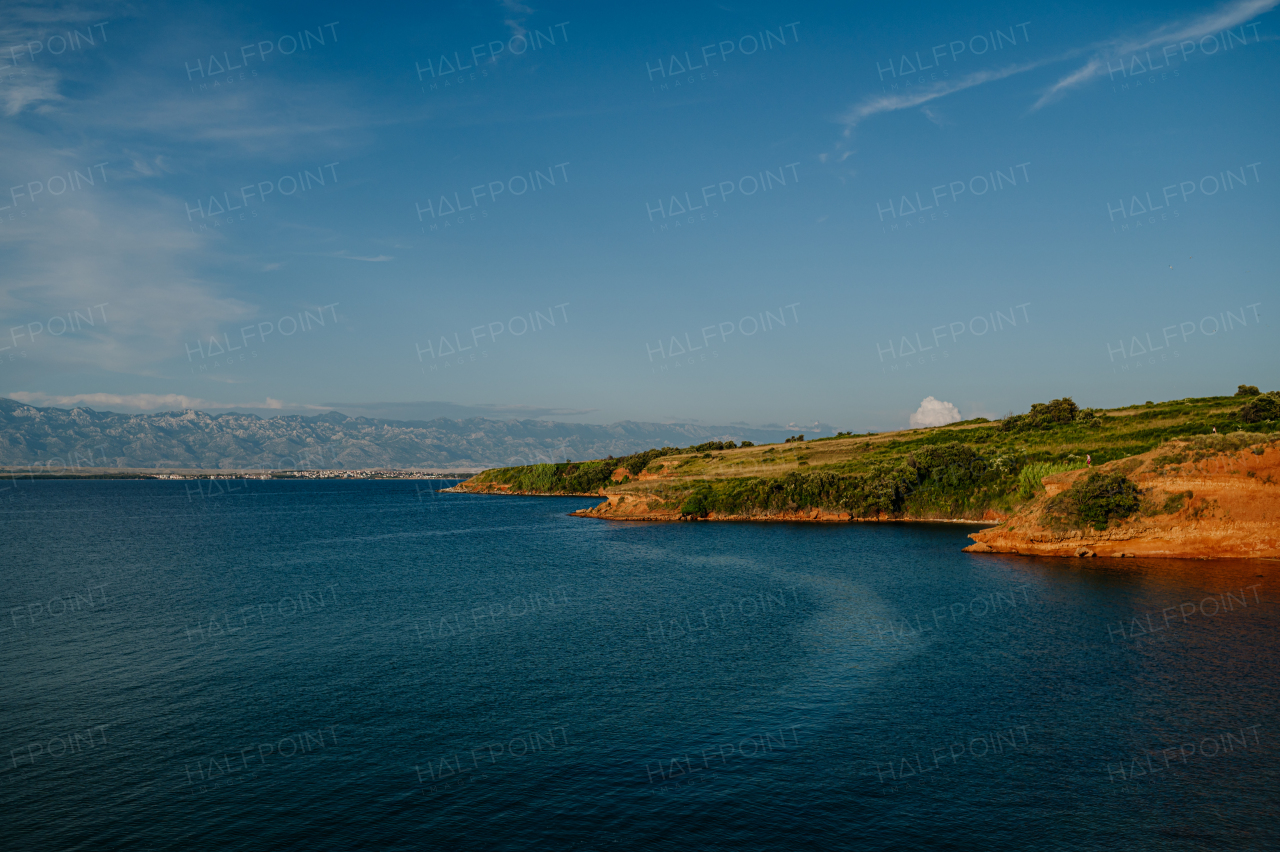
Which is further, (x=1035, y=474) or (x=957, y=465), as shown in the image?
(x=957, y=465)

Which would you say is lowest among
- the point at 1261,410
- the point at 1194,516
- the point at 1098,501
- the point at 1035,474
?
the point at 1194,516

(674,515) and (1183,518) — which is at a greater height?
(674,515)

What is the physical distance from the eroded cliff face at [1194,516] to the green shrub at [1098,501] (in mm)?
855

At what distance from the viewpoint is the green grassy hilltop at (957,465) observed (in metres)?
102

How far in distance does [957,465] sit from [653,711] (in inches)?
3693

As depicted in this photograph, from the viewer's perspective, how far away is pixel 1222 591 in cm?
5375

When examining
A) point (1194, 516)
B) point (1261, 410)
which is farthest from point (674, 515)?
point (1261, 410)

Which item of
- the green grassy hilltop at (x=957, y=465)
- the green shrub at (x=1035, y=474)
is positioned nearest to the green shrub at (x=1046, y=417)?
the green grassy hilltop at (x=957, y=465)

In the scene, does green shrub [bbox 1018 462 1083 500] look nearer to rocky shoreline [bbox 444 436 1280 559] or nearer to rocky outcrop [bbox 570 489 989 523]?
rocky outcrop [bbox 570 489 989 523]

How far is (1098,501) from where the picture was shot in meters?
72.6

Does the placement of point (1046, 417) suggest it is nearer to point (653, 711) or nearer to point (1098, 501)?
point (1098, 501)

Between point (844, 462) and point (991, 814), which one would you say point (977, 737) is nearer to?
point (991, 814)

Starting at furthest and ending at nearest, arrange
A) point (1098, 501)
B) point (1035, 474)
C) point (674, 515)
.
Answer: point (674, 515) < point (1035, 474) < point (1098, 501)

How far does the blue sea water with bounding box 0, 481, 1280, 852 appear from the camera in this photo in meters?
23.5
